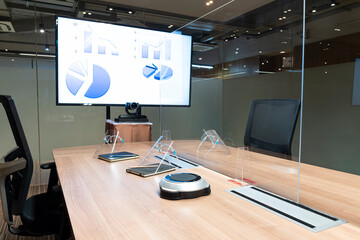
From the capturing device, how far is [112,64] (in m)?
2.88

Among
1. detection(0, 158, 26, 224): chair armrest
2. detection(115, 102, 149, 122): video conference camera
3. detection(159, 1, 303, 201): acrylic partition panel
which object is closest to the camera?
detection(159, 1, 303, 201): acrylic partition panel

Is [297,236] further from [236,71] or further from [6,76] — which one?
[6,76]

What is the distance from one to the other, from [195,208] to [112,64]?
2347 mm

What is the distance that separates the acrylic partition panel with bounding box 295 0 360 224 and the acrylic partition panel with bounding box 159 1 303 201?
144 mm

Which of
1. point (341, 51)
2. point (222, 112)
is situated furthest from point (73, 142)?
point (341, 51)

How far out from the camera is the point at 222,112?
1513mm

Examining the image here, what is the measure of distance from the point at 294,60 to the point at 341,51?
62 centimetres

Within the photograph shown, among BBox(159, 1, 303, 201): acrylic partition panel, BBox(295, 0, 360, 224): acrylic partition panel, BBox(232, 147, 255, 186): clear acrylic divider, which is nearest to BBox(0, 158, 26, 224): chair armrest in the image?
BBox(159, 1, 303, 201): acrylic partition panel

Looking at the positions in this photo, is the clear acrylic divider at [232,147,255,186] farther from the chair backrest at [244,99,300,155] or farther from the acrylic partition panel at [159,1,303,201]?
the chair backrest at [244,99,300,155]

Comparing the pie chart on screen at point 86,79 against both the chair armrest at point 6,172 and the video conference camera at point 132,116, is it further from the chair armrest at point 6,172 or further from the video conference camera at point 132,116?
the chair armrest at point 6,172

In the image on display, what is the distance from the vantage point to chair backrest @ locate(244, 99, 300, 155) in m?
1.39

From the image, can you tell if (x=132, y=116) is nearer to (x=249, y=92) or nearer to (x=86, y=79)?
(x=86, y=79)

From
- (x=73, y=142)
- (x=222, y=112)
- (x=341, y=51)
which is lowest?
(x=73, y=142)

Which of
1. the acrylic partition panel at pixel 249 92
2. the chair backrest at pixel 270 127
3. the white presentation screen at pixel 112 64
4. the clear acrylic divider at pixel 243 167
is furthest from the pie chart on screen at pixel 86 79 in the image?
the clear acrylic divider at pixel 243 167
